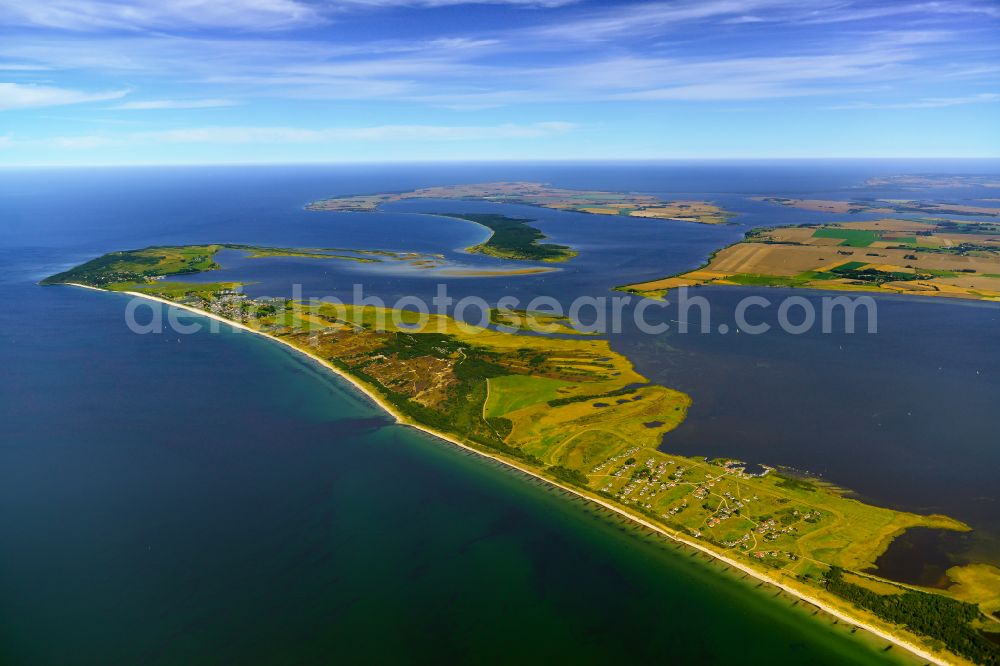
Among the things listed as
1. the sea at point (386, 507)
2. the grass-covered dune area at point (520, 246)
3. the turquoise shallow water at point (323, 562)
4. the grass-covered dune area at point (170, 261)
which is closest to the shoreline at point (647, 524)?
the sea at point (386, 507)

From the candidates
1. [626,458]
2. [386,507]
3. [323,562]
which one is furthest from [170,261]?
[626,458]

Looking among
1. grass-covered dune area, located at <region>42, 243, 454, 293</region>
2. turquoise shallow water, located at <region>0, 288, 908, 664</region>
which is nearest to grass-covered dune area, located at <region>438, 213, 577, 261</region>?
grass-covered dune area, located at <region>42, 243, 454, 293</region>

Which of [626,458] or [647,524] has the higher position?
[626,458]

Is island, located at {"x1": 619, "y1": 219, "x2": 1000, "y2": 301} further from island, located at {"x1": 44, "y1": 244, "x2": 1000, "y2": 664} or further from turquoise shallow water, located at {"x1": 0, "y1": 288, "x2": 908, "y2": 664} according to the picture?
turquoise shallow water, located at {"x1": 0, "y1": 288, "x2": 908, "y2": 664}

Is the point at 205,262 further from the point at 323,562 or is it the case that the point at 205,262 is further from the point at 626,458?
the point at 626,458

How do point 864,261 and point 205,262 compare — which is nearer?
point 864,261

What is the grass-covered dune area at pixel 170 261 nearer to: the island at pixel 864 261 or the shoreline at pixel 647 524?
the shoreline at pixel 647 524
